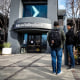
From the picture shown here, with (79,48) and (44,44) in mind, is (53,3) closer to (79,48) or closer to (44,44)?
(44,44)

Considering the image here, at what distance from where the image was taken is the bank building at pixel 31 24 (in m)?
12.5

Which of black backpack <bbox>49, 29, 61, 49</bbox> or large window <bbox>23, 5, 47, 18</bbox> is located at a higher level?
large window <bbox>23, 5, 47, 18</bbox>

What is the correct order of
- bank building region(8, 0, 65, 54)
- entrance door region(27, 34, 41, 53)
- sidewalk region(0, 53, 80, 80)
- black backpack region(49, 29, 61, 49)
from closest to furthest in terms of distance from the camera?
sidewalk region(0, 53, 80, 80), black backpack region(49, 29, 61, 49), bank building region(8, 0, 65, 54), entrance door region(27, 34, 41, 53)

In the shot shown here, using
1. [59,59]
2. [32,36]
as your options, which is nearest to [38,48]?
[32,36]

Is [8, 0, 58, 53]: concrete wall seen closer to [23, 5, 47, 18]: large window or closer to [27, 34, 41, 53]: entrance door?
[23, 5, 47, 18]: large window

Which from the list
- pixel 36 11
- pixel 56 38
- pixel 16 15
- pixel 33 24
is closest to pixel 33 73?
pixel 56 38

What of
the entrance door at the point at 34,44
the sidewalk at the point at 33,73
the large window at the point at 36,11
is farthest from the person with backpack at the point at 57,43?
the large window at the point at 36,11

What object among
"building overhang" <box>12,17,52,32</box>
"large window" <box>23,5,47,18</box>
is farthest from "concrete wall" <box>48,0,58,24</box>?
"large window" <box>23,5,47,18</box>

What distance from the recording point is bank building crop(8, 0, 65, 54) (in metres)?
12.5

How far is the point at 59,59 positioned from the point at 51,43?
59 cm

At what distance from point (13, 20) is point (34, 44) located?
473cm

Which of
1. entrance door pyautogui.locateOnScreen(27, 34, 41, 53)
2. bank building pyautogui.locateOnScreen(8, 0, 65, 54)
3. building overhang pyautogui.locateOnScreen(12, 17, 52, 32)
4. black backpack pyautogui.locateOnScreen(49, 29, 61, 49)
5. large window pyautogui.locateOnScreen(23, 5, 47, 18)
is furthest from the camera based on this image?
large window pyautogui.locateOnScreen(23, 5, 47, 18)

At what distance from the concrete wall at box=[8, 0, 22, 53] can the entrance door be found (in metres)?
1.85

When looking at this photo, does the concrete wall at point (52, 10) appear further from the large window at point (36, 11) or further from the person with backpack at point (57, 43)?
the person with backpack at point (57, 43)
